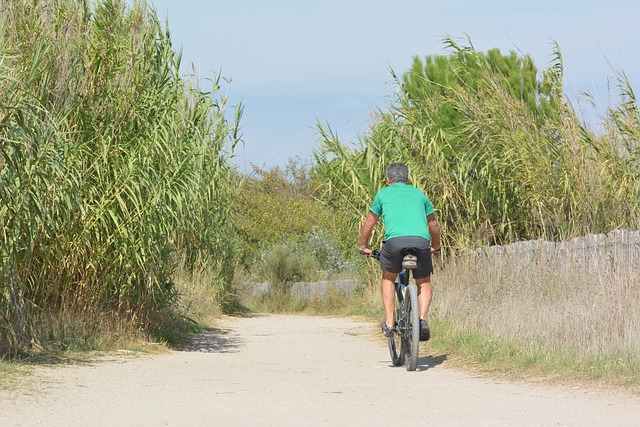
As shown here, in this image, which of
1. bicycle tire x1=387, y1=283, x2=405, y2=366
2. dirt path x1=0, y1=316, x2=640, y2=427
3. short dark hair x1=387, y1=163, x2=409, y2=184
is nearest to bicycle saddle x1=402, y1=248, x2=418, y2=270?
bicycle tire x1=387, y1=283, x2=405, y2=366

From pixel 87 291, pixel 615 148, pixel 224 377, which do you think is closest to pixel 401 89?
pixel 615 148

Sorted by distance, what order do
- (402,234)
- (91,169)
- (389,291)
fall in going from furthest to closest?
(91,169), (389,291), (402,234)

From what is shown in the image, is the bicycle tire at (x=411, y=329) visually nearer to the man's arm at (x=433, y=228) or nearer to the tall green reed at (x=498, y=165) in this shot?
the man's arm at (x=433, y=228)

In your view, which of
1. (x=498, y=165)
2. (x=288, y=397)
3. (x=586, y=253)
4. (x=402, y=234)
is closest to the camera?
(x=288, y=397)

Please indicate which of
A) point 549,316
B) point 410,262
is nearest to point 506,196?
point 549,316

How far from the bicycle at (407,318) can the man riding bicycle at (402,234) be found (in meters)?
0.08

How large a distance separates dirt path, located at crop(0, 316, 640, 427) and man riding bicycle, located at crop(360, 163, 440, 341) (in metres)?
0.71

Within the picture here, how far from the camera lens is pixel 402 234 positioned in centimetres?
986

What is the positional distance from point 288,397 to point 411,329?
202 centimetres

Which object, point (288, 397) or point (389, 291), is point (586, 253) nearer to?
point (389, 291)

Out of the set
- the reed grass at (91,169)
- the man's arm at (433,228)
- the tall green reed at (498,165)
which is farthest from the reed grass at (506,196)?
the reed grass at (91,169)

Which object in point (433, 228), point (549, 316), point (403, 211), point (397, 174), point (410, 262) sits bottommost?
point (549, 316)

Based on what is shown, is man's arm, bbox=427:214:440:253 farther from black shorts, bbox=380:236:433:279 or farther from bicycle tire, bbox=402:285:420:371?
bicycle tire, bbox=402:285:420:371

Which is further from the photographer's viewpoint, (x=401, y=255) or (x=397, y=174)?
(x=397, y=174)
